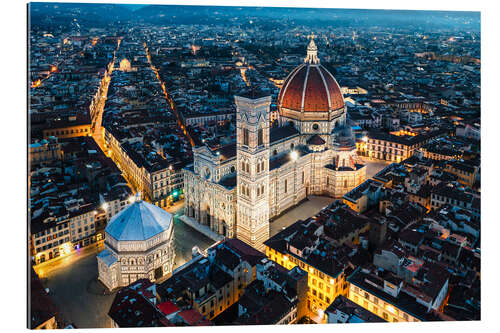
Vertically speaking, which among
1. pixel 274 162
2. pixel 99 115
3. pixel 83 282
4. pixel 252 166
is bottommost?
pixel 83 282

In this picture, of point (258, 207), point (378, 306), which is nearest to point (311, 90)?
point (258, 207)

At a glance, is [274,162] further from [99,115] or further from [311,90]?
[99,115]

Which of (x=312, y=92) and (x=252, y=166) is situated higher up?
(x=312, y=92)

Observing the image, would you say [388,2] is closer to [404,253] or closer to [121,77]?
[404,253]

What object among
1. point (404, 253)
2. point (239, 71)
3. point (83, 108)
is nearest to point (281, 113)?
point (404, 253)

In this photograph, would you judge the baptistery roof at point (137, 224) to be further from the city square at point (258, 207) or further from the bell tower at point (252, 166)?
the bell tower at point (252, 166)

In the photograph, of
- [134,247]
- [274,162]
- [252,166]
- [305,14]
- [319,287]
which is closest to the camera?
[319,287]
